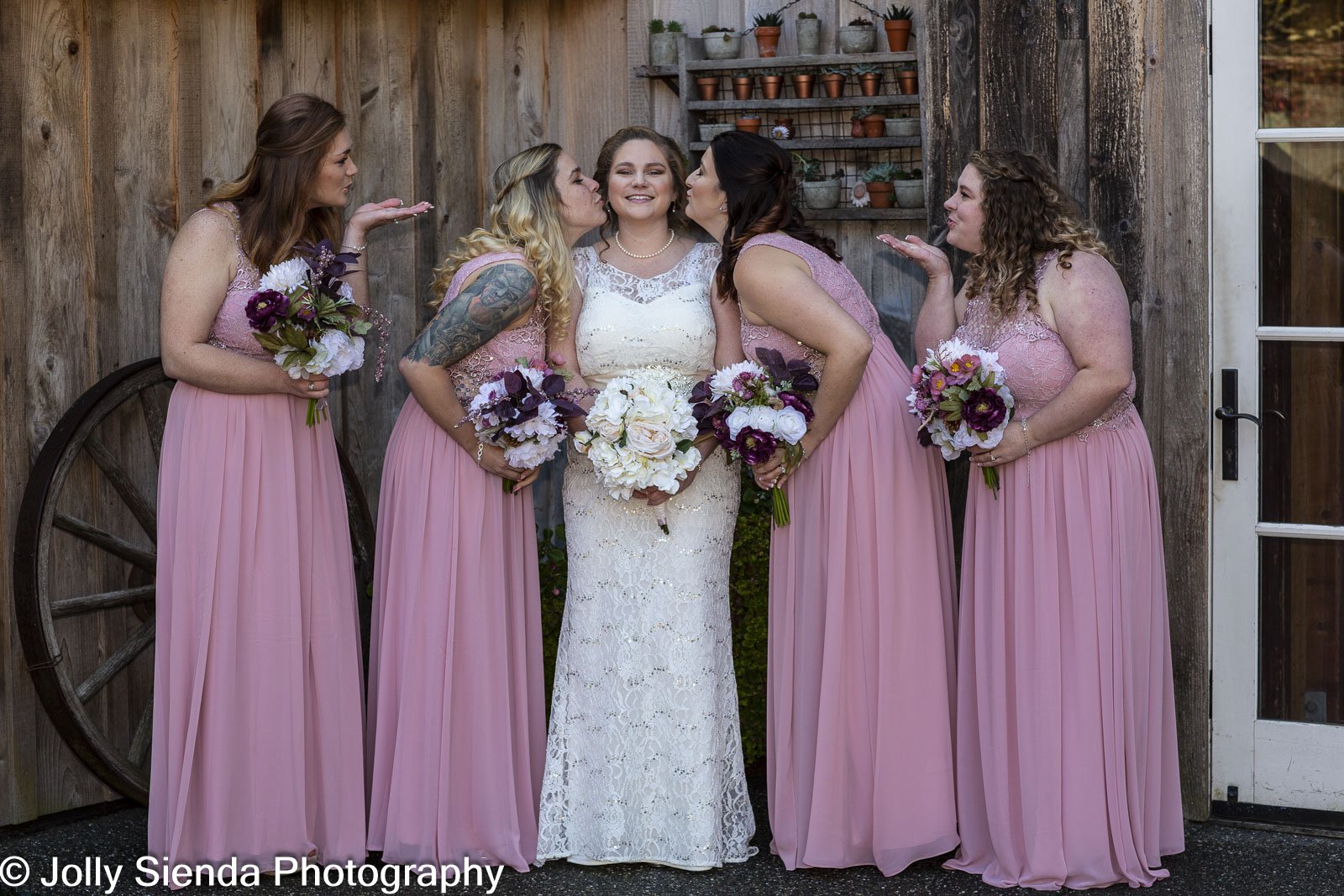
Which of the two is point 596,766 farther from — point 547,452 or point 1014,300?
point 1014,300

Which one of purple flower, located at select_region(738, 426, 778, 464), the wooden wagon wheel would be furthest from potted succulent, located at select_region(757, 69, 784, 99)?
the wooden wagon wheel

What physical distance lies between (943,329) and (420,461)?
1535 mm

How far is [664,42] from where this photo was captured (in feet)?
16.7

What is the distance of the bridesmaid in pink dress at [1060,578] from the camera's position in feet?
12.4

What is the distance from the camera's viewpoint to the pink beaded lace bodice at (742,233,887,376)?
398 centimetres

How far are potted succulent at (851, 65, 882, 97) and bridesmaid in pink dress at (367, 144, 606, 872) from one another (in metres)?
1.24

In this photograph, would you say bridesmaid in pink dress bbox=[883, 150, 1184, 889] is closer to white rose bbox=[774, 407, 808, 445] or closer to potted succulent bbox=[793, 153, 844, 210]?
white rose bbox=[774, 407, 808, 445]

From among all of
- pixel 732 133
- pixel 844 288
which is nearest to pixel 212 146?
pixel 732 133

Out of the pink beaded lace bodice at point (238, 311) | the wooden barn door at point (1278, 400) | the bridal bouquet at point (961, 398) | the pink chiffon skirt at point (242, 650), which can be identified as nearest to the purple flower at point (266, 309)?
the pink beaded lace bodice at point (238, 311)

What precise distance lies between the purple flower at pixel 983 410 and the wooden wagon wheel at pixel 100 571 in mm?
2466

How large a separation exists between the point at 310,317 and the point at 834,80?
2.04m

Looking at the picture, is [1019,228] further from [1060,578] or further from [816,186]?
[816,186]

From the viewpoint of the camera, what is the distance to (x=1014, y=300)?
3.85 m

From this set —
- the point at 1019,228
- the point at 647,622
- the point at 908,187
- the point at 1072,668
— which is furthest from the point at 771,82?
the point at 1072,668
